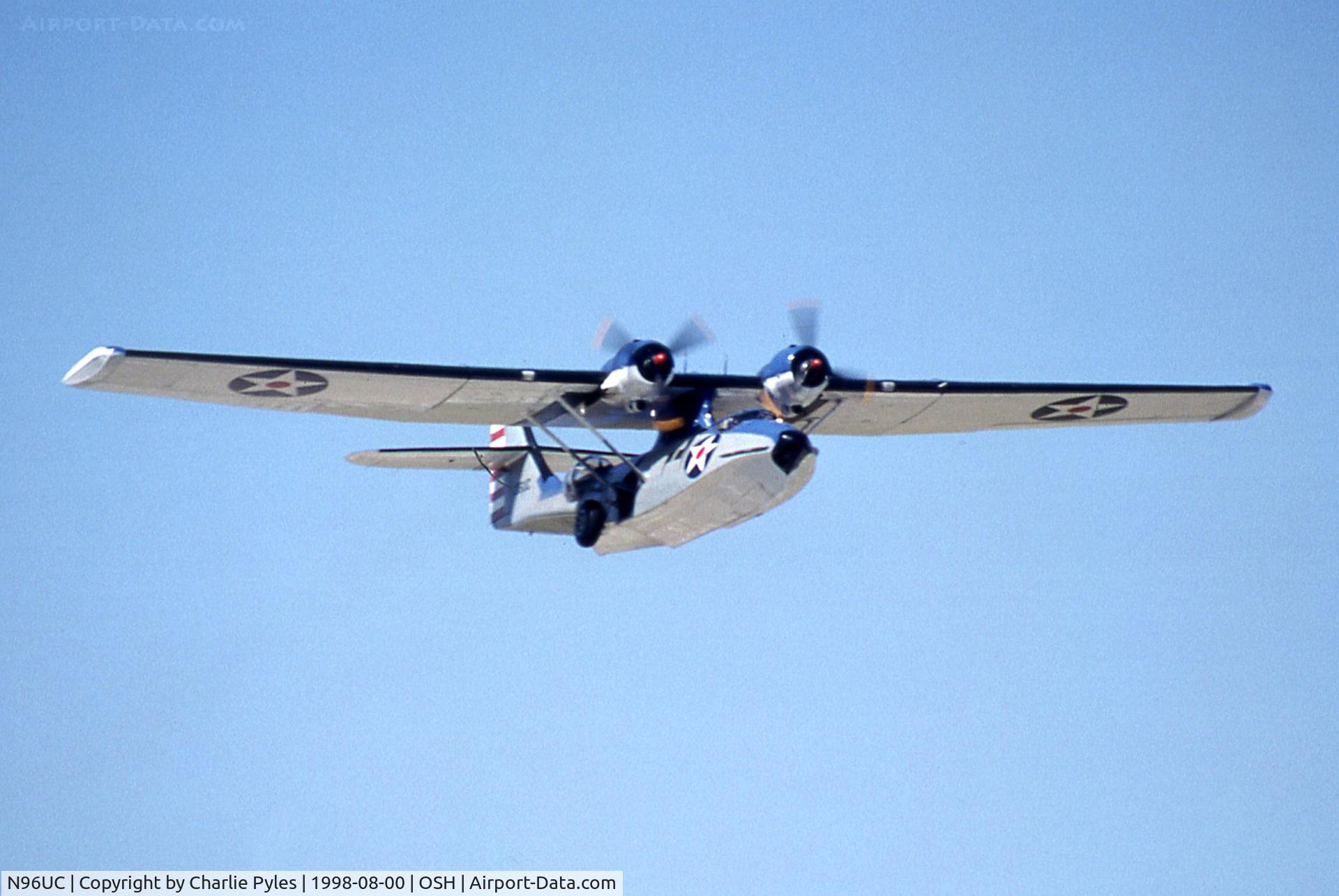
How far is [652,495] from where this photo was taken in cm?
2230

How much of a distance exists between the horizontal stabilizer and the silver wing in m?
1.28

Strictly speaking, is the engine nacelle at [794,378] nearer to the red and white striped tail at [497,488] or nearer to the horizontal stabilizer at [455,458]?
the horizontal stabilizer at [455,458]

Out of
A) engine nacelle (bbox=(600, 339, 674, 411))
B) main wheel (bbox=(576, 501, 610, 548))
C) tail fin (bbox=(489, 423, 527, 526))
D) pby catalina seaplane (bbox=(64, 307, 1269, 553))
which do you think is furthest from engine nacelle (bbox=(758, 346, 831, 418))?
tail fin (bbox=(489, 423, 527, 526))

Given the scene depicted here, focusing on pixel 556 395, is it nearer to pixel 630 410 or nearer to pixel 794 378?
pixel 630 410

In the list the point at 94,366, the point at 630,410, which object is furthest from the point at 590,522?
the point at 94,366

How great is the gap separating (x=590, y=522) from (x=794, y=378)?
10.6 feet

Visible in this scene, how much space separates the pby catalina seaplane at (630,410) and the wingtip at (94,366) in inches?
0.7

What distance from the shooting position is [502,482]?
82.7 feet

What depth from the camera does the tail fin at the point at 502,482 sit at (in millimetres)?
25078

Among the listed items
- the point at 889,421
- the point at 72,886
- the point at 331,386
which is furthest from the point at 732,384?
the point at 72,886

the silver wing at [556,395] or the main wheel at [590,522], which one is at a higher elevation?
the silver wing at [556,395]

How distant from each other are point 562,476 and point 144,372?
584 centimetres

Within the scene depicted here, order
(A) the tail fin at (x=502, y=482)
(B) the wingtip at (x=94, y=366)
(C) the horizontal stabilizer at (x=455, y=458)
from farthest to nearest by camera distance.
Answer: (A) the tail fin at (x=502, y=482)
(C) the horizontal stabilizer at (x=455, y=458)
(B) the wingtip at (x=94, y=366)

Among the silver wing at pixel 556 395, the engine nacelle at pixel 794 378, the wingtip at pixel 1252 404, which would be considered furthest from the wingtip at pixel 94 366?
the wingtip at pixel 1252 404
